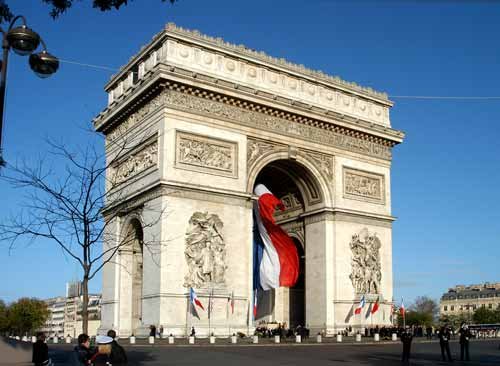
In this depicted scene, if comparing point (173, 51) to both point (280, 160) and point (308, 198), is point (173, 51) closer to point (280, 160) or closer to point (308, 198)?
point (280, 160)

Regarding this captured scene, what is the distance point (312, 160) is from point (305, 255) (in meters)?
5.73

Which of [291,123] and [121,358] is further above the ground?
[291,123]

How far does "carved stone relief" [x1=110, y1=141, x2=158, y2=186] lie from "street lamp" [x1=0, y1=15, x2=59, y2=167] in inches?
784

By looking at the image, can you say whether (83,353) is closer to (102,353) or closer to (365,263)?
(102,353)

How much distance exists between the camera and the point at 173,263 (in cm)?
2861

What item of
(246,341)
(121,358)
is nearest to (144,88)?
(246,341)

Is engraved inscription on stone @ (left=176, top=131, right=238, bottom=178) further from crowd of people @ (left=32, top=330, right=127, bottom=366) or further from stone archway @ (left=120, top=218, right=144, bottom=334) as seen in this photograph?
crowd of people @ (left=32, top=330, right=127, bottom=366)

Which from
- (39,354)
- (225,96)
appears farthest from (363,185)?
(39,354)

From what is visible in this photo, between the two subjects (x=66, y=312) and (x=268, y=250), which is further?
(x=66, y=312)

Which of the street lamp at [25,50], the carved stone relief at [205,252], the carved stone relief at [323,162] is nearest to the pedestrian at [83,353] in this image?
the street lamp at [25,50]

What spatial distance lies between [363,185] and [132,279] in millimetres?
14811

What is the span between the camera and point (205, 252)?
29828mm

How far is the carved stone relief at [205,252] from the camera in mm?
29328

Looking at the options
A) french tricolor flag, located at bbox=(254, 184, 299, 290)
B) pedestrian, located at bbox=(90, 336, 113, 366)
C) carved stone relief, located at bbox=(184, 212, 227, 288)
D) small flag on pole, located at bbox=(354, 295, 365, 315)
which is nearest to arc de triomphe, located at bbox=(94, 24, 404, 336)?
carved stone relief, located at bbox=(184, 212, 227, 288)
